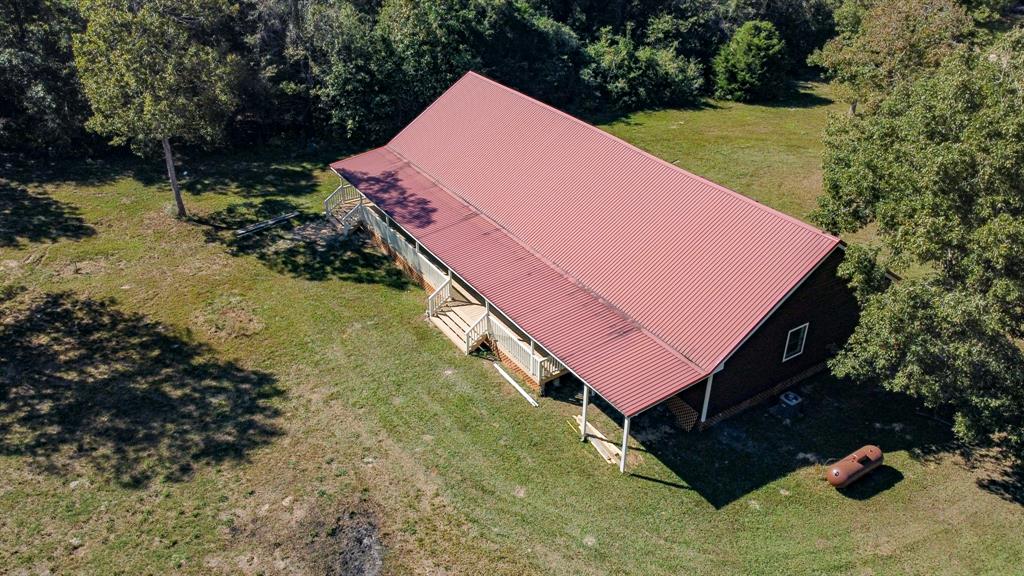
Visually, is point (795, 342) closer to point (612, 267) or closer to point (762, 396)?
point (762, 396)

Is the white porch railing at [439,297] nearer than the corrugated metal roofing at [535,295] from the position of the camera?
No

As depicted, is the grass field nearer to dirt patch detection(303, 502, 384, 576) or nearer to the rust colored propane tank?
dirt patch detection(303, 502, 384, 576)

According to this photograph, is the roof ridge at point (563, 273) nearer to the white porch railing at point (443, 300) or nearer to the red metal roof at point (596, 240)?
the red metal roof at point (596, 240)

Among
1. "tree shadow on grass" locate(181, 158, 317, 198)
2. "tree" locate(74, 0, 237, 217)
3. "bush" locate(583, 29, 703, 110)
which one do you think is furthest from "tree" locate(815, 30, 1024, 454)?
"bush" locate(583, 29, 703, 110)

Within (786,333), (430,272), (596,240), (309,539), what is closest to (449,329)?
(430,272)

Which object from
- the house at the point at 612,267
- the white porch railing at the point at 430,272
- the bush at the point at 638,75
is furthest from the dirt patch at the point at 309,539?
the bush at the point at 638,75

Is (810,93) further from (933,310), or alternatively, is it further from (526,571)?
(526,571)

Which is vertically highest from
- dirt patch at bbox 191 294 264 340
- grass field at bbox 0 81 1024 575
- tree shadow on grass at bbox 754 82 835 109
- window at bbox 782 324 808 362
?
window at bbox 782 324 808 362
